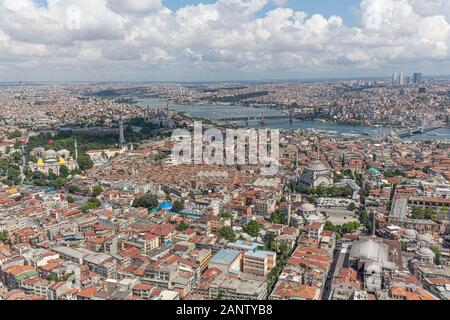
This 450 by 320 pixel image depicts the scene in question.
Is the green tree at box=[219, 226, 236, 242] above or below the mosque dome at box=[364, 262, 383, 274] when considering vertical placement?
below

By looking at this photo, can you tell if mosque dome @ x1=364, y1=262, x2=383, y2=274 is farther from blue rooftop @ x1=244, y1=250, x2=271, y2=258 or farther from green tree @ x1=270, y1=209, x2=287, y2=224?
green tree @ x1=270, y1=209, x2=287, y2=224

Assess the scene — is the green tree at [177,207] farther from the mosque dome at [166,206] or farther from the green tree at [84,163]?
the green tree at [84,163]

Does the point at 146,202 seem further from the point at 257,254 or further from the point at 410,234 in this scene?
the point at 410,234

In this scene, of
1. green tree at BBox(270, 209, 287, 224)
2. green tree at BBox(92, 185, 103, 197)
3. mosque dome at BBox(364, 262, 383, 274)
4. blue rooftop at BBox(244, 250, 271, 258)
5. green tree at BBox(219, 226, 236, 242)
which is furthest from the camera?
green tree at BBox(92, 185, 103, 197)

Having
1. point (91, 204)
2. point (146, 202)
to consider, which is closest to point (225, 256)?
point (146, 202)

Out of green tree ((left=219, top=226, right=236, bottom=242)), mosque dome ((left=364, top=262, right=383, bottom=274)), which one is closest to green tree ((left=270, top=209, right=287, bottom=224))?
green tree ((left=219, top=226, right=236, bottom=242))

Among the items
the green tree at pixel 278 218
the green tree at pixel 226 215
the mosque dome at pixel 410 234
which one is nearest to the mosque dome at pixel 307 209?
the green tree at pixel 278 218
